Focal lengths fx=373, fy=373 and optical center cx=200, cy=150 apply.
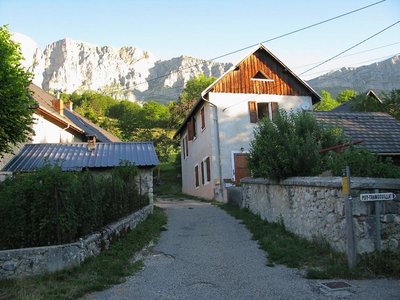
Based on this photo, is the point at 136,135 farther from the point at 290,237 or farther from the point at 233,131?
the point at 290,237

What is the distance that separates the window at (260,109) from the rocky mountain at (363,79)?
4079 inches

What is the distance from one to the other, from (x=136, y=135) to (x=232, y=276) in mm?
40600

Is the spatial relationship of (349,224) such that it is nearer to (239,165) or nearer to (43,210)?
(43,210)

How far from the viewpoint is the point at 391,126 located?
15.9 m

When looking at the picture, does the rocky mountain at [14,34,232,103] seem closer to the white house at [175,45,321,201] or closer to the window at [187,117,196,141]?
the window at [187,117,196,141]

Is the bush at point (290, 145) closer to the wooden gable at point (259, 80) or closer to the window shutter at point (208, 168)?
the window shutter at point (208, 168)

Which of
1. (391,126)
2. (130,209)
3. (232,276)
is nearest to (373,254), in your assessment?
(232,276)

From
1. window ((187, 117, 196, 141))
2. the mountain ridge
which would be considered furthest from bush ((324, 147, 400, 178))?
the mountain ridge

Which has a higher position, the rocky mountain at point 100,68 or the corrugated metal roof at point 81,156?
the rocky mountain at point 100,68

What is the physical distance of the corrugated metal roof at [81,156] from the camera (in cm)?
1578

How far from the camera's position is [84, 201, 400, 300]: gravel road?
552 cm

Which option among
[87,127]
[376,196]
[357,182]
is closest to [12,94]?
[357,182]

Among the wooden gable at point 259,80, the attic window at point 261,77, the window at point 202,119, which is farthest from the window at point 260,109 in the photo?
the window at point 202,119

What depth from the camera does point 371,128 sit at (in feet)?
50.8
